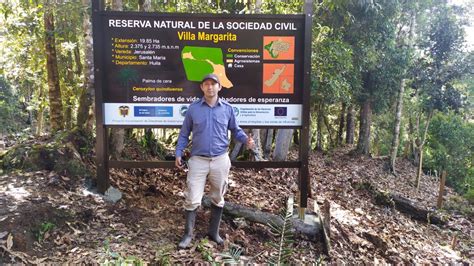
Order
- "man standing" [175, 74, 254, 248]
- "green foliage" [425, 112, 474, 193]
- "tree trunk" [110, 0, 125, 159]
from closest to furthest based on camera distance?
"man standing" [175, 74, 254, 248] < "tree trunk" [110, 0, 125, 159] < "green foliage" [425, 112, 474, 193]

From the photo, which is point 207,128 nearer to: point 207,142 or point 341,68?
point 207,142

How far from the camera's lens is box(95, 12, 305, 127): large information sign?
5359 mm

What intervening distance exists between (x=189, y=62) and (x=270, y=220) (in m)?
2.68

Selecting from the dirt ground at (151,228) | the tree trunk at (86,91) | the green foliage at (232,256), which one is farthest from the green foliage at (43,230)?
the tree trunk at (86,91)

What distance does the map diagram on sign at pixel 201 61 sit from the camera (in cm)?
541

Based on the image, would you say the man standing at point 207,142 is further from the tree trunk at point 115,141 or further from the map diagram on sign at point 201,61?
the tree trunk at point 115,141

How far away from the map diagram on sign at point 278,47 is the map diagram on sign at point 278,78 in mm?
144

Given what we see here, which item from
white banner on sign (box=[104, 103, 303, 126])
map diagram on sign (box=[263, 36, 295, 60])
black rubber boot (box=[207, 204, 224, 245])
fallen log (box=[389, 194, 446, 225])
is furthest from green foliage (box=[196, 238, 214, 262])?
fallen log (box=[389, 194, 446, 225])

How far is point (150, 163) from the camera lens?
222 inches

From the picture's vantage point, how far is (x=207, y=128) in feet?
14.7

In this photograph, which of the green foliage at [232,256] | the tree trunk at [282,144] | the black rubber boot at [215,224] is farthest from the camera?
the tree trunk at [282,144]

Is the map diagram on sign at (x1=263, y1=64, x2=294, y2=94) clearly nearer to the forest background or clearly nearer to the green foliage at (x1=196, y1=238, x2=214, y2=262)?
the green foliage at (x1=196, y1=238, x2=214, y2=262)

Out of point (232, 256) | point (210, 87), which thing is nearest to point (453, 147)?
point (210, 87)

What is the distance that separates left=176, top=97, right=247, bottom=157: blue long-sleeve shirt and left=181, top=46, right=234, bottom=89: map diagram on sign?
1005mm
